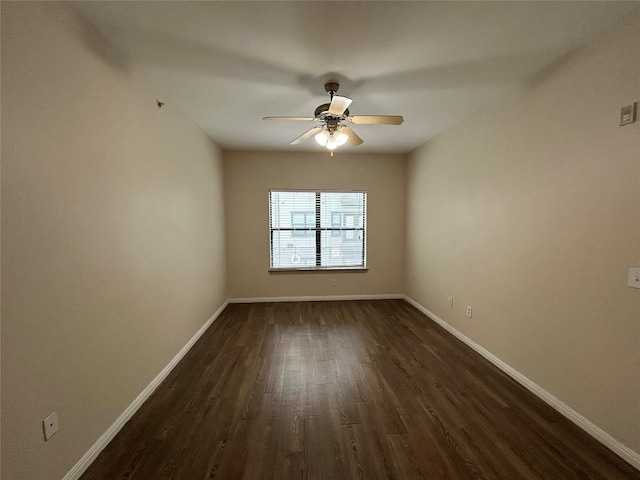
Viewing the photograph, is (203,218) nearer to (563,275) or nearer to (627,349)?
(563,275)

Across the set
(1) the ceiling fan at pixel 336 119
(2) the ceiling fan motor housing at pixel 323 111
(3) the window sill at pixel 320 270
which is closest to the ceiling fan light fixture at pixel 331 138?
(1) the ceiling fan at pixel 336 119

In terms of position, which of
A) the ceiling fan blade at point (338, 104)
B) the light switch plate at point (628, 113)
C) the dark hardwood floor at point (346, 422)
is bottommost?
the dark hardwood floor at point (346, 422)

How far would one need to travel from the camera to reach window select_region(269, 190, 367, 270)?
4504 millimetres

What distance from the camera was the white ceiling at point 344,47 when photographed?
143 centimetres

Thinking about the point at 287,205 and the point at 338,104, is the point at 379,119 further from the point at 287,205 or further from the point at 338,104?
the point at 287,205

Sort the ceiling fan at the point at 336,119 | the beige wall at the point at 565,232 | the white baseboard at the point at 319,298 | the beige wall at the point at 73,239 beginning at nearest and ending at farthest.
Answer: the beige wall at the point at 73,239 < the beige wall at the point at 565,232 < the ceiling fan at the point at 336,119 < the white baseboard at the point at 319,298

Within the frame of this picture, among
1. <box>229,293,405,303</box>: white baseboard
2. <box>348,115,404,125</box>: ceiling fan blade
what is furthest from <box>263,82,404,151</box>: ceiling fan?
<box>229,293,405,303</box>: white baseboard

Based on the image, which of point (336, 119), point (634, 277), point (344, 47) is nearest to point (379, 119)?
point (336, 119)

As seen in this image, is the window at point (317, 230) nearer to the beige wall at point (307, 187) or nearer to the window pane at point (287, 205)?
the window pane at point (287, 205)

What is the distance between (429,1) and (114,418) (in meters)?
3.06

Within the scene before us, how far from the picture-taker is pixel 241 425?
1.74 metres

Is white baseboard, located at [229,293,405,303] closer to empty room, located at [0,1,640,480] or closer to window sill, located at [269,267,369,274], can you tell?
window sill, located at [269,267,369,274]

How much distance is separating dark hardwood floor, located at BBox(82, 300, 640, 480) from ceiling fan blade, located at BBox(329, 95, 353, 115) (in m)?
2.21

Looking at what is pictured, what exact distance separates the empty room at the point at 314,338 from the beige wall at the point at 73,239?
1 centimetres
